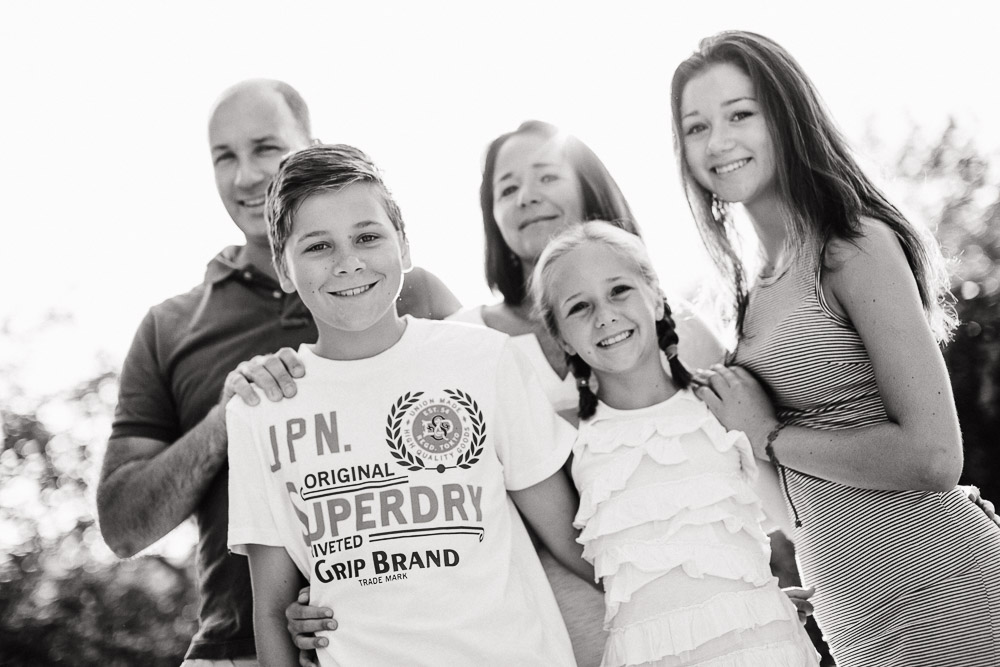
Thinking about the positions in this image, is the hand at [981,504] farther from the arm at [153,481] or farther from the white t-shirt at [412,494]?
the arm at [153,481]

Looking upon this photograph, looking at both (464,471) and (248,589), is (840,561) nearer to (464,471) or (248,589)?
(464,471)

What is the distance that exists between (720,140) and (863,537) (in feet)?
3.85

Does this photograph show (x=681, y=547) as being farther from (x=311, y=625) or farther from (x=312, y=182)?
(x=312, y=182)

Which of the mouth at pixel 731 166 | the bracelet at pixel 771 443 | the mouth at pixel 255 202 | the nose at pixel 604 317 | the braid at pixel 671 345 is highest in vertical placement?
the mouth at pixel 255 202

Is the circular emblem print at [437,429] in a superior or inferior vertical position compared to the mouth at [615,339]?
inferior

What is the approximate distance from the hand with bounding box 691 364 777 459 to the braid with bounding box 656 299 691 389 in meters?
0.05

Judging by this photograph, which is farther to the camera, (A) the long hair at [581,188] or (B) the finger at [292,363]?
(A) the long hair at [581,188]

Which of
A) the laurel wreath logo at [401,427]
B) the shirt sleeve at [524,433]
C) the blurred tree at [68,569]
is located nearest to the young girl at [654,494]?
the shirt sleeve at [524,433]

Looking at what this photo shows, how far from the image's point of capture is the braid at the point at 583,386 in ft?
8.95

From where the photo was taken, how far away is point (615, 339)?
2.69 m

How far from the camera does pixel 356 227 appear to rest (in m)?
2.48

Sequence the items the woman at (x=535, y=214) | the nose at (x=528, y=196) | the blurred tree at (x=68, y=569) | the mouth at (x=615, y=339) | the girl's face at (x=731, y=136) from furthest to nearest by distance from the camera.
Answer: the blurred tree at (x=68, y=569) → the nose at (x=528, y=196) → the woman at (x=535, y=214) → the girl's face at (x=731, y=136) → the mouth at (x=615, y=339)

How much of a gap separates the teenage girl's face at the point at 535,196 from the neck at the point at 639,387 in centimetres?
66

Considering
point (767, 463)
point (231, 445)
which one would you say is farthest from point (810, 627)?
point (231, 445)
